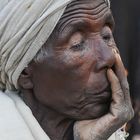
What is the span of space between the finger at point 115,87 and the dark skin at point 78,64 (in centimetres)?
2

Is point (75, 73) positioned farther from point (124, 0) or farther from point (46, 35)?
point (124, 0)

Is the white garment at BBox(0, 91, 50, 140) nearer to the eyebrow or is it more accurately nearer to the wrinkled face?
the wrinkled face

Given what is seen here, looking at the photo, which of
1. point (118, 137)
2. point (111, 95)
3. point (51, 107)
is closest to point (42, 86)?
point (51, 107)

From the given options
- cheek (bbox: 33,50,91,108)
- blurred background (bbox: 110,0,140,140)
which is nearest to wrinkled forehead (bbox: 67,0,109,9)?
cheek (bbox: 33,50,91,108)

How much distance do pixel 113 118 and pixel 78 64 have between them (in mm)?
349

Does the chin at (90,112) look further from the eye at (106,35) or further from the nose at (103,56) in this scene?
the eye at (106,35)

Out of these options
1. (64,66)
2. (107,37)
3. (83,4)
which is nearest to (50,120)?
(64,66)

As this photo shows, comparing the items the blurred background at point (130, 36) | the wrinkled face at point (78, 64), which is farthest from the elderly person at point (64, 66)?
the blurred background at point (130, 36)

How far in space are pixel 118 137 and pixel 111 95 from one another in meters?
0.54

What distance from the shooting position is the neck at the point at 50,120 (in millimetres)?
4031

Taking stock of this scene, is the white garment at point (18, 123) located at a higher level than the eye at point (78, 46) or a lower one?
lower

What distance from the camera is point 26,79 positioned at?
13.2 feet

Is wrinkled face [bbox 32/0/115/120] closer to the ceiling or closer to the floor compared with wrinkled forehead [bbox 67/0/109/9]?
closer to the floor

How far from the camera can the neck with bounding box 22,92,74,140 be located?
403 centimetres
